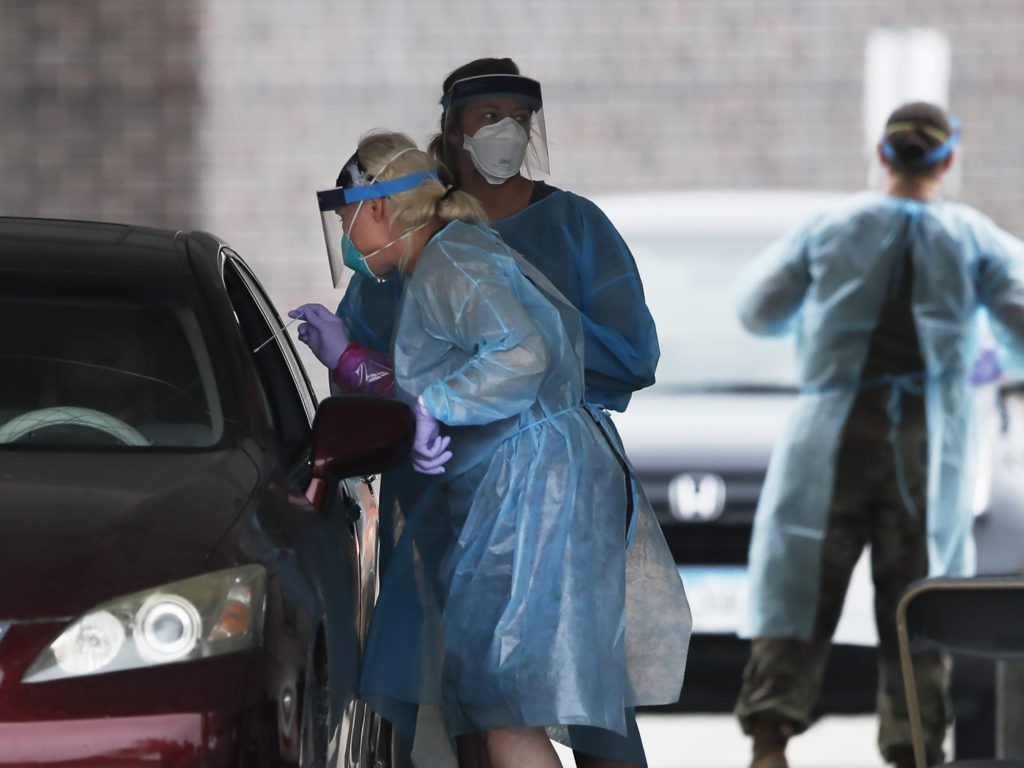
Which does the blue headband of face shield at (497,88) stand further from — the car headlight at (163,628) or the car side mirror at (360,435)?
the car headlight at (163,628)

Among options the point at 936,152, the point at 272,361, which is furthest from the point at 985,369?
the point at 272,361

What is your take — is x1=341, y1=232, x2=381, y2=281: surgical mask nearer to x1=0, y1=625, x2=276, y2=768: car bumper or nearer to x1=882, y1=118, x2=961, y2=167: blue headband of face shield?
x1=0, y1=625, x2=276, y2=768: car bumper

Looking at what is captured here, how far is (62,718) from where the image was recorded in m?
2.85

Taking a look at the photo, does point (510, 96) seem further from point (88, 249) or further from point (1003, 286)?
point (1003, 286)

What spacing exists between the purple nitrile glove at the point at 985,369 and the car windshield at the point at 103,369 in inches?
132

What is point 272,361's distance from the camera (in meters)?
4.17

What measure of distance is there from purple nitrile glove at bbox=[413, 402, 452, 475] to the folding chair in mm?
902

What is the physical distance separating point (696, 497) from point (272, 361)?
2.80 m

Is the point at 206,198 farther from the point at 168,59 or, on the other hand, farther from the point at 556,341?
the point at 556,341

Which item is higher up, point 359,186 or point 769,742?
point 359,186

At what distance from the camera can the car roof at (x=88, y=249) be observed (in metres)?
4.05

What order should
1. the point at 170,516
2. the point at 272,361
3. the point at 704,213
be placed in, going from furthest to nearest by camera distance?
the point at 704,213
the point at 272,361
the point at 170,516

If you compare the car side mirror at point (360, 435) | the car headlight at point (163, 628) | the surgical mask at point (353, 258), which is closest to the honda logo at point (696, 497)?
the surgical mask at point (353, 258)

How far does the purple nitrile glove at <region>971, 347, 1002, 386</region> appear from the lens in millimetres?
6672
